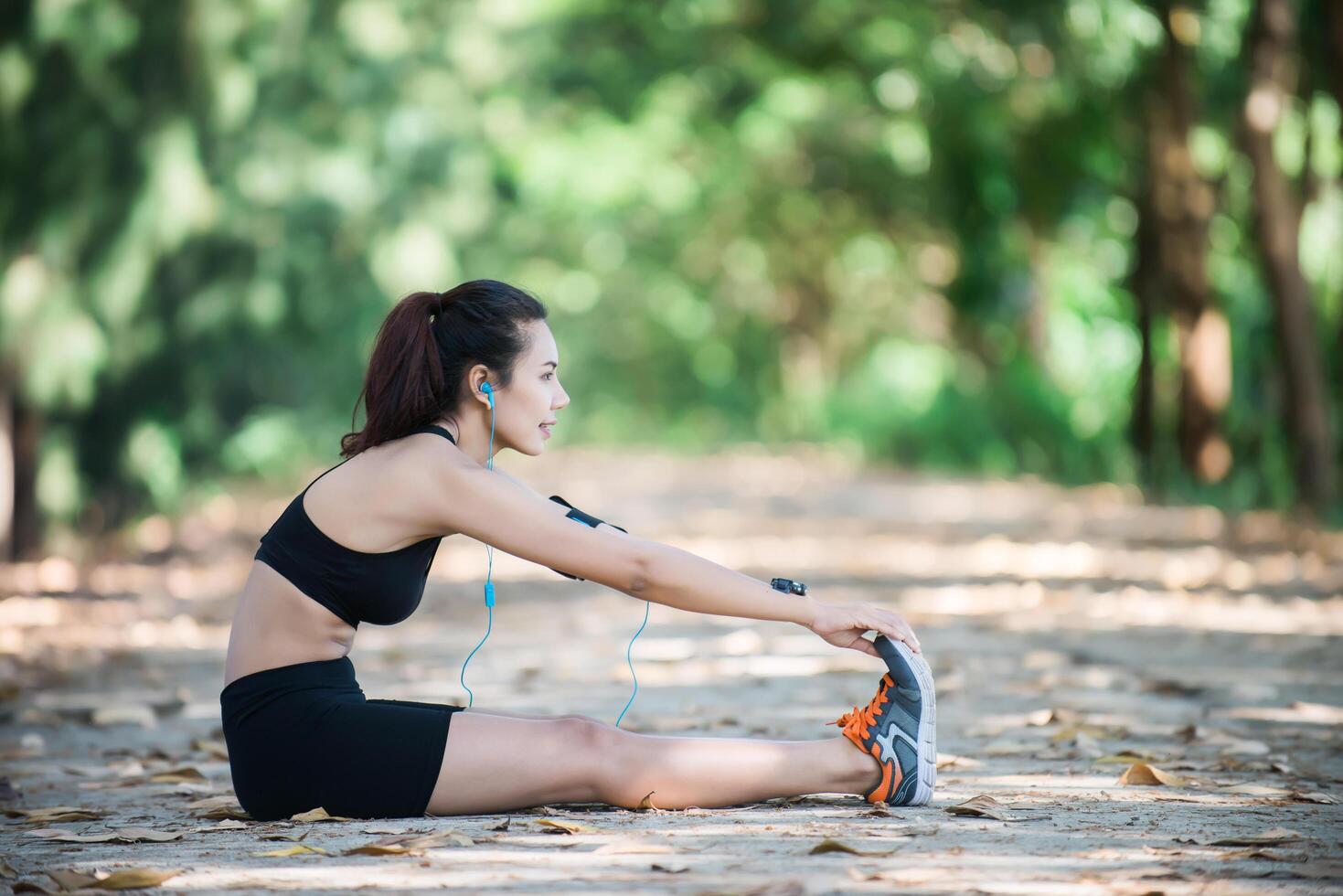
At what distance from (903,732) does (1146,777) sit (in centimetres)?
83

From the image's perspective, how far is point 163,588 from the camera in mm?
11633

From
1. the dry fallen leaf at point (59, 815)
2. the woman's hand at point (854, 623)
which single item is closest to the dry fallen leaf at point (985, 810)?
the woman's hand at point (854, 623)

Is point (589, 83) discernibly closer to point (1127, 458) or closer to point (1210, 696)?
point (1127, 458)

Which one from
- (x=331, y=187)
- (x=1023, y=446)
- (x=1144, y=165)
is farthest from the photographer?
(x=1023, y=446)

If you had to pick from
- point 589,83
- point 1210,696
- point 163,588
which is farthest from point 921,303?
point 1210,696

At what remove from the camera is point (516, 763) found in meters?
4.25

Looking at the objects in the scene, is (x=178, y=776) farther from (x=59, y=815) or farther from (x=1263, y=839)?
(x=1263, y=839)

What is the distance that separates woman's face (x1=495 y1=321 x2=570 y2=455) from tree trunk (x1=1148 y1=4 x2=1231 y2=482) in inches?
563

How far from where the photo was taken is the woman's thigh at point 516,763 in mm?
4238

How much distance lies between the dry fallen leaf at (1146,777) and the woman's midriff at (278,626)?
2.11 meters

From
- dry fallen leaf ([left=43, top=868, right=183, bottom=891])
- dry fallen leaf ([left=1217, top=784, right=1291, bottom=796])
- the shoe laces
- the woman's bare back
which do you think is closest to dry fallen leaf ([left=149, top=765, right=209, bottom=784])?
the woman's bare back

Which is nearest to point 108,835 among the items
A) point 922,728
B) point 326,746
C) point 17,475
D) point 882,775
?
point 326,746

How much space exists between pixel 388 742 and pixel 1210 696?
12.1ft

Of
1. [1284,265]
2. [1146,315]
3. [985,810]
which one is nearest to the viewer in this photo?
[985,810]
